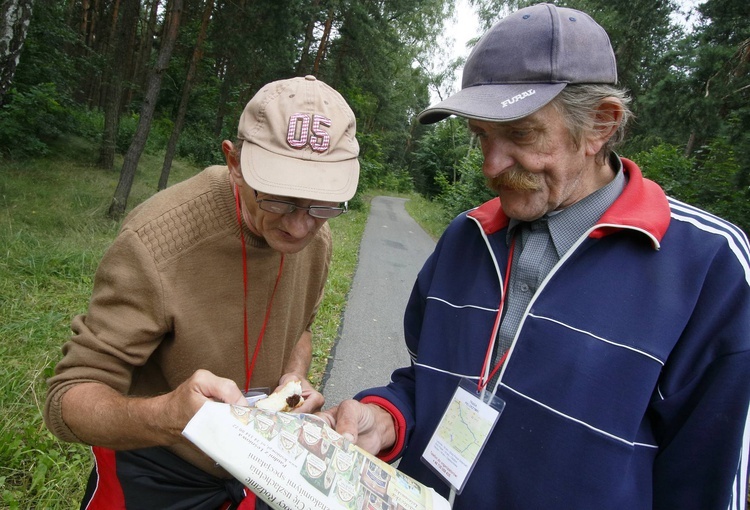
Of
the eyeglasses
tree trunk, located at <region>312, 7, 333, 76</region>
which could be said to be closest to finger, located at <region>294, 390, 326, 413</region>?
the eyeglasses

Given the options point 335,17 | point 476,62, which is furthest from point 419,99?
point 476,62

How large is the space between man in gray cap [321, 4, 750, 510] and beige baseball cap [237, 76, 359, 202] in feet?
1.16

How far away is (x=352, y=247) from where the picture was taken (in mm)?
10820

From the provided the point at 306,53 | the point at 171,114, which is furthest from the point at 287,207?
the point at 171,114

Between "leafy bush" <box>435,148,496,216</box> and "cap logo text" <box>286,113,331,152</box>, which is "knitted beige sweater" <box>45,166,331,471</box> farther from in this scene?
"leafy bush" <box>435,148,496,216</box>

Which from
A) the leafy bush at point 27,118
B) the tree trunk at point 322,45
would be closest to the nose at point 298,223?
the leafy bush at point 27,118

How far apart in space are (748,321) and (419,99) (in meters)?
38.2

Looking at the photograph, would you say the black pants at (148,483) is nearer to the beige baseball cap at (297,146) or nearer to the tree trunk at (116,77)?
the beige baseball cap at (297,146)

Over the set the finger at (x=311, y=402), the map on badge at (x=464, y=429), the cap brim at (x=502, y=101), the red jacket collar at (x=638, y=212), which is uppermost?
the cap brim at (x=502, y=101)

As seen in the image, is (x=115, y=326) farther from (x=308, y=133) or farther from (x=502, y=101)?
(x=502, y=101)

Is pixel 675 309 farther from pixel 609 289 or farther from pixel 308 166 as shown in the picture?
pixel 308 166

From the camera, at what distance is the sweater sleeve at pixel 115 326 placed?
52.7 inches

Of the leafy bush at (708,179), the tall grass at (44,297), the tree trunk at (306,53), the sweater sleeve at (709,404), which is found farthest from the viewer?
the tree trunk at (306,53)

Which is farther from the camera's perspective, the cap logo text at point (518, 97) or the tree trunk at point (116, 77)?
the tree trunk at point (116, 77)
